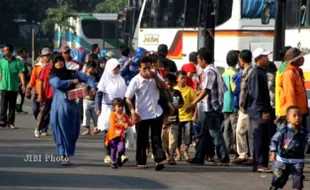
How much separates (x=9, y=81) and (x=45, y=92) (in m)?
2.69

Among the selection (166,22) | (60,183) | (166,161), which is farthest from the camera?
(166,22)

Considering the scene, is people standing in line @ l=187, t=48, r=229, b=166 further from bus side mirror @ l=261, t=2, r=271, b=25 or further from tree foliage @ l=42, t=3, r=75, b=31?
tree foliage @ l=42, t=3, r=75, b=31

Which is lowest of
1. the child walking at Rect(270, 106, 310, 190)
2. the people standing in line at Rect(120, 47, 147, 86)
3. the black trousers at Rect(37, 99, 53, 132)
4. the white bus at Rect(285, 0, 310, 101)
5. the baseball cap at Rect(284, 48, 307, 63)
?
the black trousers at Rect(37, 99, 53, 132)

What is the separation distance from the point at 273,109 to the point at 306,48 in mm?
2520

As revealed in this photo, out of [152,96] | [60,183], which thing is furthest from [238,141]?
[60,183]

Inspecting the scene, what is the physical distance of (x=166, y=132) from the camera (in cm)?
1677

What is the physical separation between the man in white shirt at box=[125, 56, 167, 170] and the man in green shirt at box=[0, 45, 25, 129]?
7993 mm

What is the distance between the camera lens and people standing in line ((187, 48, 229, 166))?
1580cm

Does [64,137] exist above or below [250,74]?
below

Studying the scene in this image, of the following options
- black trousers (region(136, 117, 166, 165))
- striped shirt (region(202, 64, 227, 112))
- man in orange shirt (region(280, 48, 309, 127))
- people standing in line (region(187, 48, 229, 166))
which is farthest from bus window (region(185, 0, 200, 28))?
man in orange shirt (region(280, 48, 309, 127))

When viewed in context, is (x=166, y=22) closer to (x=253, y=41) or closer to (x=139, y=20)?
(x=139, y=20)

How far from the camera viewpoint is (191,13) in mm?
28891

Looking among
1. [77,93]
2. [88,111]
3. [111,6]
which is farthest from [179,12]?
[111,6]

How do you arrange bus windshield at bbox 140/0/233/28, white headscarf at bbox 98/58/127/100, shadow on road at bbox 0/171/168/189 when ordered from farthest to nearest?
bus windshield at bbox 140/0/233/28 → white headscarf at bbox 98/58/127/100 → shadow on road at bbox 0/171/168/189
